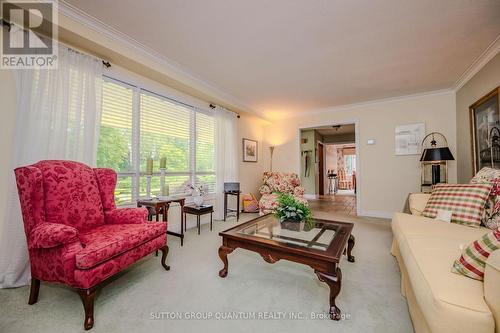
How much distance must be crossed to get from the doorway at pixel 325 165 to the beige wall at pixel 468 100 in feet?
7.61

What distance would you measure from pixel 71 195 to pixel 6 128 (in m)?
0.91

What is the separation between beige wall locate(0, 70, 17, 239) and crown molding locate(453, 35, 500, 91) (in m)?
5.11

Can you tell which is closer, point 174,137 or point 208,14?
point 208,14

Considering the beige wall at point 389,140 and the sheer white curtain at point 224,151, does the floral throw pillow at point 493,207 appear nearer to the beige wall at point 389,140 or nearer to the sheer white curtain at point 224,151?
the beige wall at point 389,140

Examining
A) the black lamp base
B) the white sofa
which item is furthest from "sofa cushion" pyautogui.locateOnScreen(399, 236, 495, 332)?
the black lamp base

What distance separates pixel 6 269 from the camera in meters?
1.75

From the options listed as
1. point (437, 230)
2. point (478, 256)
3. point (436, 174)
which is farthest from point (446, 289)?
point (436, 174)

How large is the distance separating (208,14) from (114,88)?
64.0 inches

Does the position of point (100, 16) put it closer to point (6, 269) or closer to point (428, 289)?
point (6, 269)

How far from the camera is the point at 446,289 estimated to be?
929 millimetres

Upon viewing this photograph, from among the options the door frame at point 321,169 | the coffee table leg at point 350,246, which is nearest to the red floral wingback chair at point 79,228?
the coffee table leg at point 350,246

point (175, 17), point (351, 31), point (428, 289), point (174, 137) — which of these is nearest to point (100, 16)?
point (175, 17)

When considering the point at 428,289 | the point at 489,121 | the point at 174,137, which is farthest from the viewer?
the point at 174,137

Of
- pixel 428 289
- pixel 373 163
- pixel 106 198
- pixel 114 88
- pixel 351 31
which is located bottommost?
pixel 428 289
